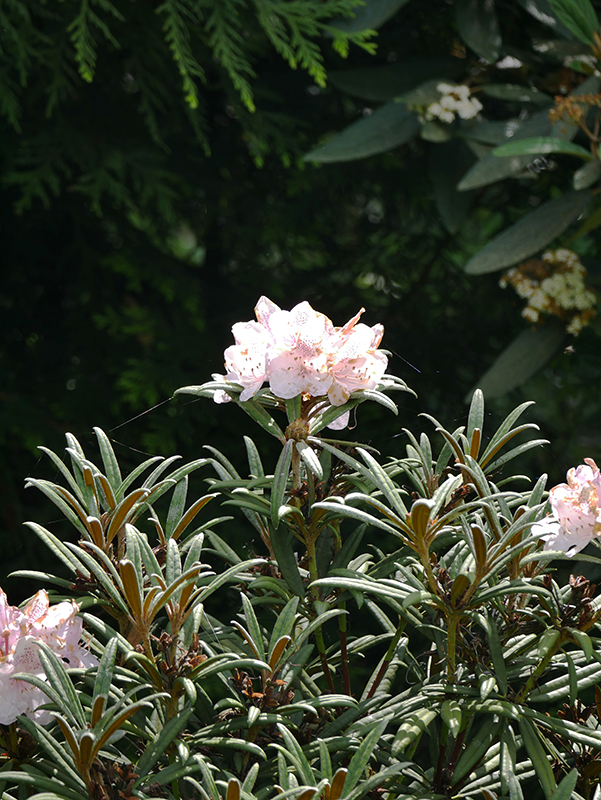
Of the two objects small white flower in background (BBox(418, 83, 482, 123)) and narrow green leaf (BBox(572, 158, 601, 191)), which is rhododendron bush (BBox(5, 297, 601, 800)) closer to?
narrow green leaf (BBox(572, 158, 601, 191))

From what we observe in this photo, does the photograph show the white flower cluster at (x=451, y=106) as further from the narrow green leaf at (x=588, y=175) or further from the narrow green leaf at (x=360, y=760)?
the narrow green leaf at (x=360, y=760)

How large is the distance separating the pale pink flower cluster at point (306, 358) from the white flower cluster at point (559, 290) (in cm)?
93

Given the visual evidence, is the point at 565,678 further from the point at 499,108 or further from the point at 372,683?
the point at 499,108

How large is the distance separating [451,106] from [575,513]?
107 cm

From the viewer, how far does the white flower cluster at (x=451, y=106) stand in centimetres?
142

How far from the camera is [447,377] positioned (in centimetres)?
174

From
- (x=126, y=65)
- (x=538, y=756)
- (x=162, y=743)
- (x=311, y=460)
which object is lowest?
(x=538, y=756)

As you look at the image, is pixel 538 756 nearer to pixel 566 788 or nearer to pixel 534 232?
pixel 566 788

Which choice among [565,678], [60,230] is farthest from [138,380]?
[565,678]

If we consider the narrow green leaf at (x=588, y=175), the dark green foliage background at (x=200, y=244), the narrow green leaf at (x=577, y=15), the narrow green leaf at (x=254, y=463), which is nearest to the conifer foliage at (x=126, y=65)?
the dark green foliage background at (x=200, y=244)

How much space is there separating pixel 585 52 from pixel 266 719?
1393 millimetres

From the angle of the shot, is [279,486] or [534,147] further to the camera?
[534,147]

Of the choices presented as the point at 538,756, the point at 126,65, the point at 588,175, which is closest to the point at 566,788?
the point at 538,756

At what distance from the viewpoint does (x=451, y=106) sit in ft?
4.67
